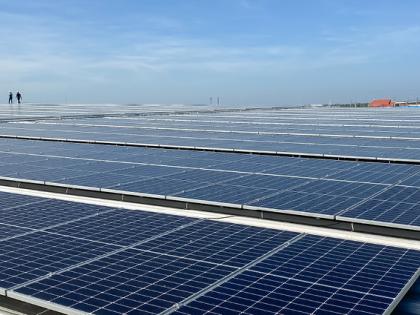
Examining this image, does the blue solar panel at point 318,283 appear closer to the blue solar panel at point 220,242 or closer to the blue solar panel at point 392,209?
the blue solar panel at point 220,242

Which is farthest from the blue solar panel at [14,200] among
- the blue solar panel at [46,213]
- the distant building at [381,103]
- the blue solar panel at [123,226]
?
the distant building at [381,103]

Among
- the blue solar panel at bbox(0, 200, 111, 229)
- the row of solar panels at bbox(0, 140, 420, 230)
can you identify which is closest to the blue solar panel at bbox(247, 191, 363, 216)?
the row of solar panels at bbox(0, 140, 420, 230)

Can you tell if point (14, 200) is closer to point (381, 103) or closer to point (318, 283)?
point (318, 283)

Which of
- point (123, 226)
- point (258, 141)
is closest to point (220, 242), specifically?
point (123, 226)

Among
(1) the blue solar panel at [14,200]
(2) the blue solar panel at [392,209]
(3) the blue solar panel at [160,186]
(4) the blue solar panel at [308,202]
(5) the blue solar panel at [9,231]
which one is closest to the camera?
(5) the blue solar panel at [9,231]

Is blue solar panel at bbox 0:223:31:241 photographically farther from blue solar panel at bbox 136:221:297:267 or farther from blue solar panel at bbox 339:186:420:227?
blue solar panel at bbox 339:186:420:227
